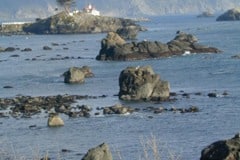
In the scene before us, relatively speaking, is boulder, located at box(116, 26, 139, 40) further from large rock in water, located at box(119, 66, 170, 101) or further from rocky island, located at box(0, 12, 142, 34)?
large rock in water, located at box(119, 66, 170, 101)

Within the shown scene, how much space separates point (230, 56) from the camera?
93.3m

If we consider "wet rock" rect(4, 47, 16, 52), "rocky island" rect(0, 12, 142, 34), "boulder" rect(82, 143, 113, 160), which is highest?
"boulder" rect(82, 143, 113, 160)

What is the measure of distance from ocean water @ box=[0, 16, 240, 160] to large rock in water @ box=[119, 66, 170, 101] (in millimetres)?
1263

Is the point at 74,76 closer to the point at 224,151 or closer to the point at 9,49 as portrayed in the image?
the point at 9,49

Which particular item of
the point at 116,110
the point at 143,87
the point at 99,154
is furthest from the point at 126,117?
the point at 99,154

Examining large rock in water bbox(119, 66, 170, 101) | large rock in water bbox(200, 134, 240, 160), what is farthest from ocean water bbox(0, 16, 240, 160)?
large rock in water bbox(200, 134, 240, 160)

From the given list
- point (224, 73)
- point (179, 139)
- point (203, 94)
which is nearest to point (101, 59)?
point (224, 73)

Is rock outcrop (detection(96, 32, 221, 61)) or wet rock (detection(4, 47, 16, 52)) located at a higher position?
rock outcrop (detection(96, 32, 221, 61))

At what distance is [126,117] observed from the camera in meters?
49.2

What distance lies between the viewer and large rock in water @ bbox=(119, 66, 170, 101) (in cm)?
5662

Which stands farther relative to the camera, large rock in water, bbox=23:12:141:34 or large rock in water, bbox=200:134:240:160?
large rock in water, bbox=23:12:141:34

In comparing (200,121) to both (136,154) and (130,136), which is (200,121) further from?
(136,154)

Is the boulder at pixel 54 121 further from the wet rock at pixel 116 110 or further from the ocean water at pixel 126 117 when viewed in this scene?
the wet rock at pixel 116 110

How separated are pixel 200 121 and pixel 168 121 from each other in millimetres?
1978
